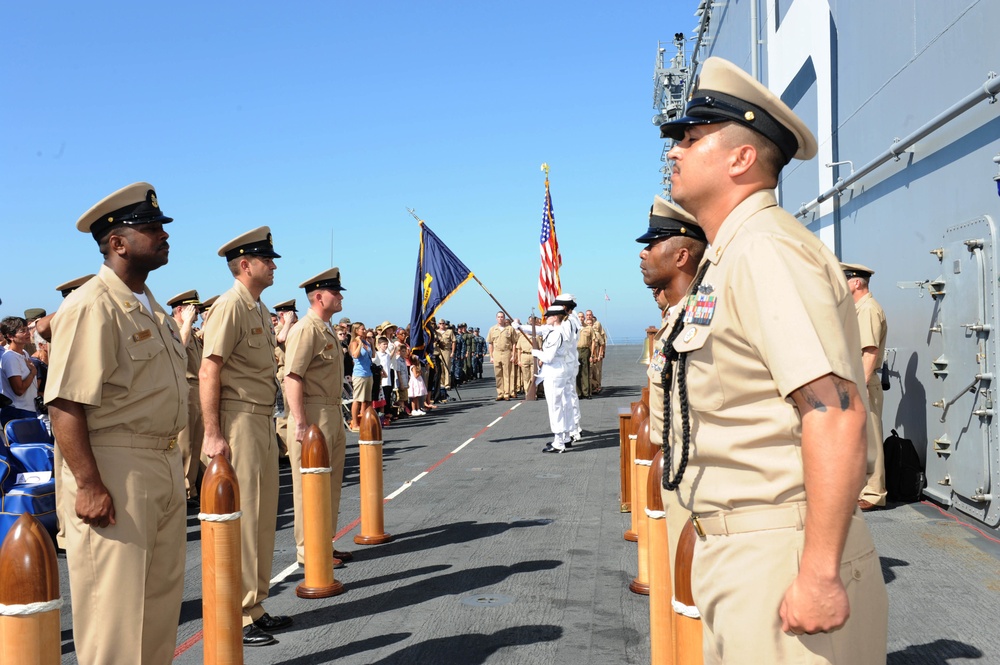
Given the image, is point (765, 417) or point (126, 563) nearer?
point (765, 417)

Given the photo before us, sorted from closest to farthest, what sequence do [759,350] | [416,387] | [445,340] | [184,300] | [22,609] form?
[759,350] → [22,609] → [184,300] → [416,387] → [445,340]

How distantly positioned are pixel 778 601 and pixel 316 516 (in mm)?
4358

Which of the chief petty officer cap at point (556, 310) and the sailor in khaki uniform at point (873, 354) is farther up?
the chief petty officer cap at point (556, 310)

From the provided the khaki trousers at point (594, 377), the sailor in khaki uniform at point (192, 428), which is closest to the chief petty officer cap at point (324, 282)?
the sailor in khaki uniform at point (192, 428)

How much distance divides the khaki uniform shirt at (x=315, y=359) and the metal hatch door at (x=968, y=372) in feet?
17.8

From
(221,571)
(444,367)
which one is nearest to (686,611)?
(221,571)

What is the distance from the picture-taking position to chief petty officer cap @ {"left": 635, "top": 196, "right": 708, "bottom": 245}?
4.73m

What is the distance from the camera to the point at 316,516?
593cm

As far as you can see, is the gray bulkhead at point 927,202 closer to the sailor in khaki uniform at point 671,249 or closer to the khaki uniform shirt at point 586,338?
the sailor in khaki uniform at point 671,249

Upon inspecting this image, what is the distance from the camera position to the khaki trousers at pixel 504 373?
24.1 m

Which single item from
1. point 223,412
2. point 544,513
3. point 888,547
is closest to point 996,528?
point 888,547

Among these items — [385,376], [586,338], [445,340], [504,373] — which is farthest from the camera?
[445,340]

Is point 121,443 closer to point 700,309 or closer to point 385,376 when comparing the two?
point 700,309

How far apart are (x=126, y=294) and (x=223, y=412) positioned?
1631 mm
